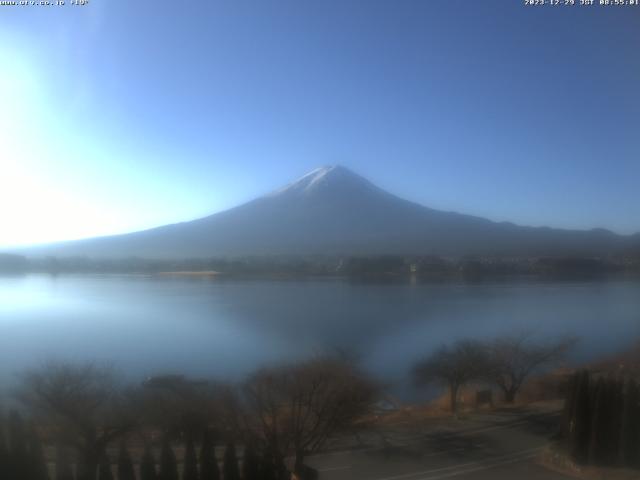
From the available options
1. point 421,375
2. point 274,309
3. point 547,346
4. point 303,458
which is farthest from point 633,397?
point 274,309

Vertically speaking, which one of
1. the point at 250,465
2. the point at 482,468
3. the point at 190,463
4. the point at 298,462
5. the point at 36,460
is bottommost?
the point at 482,468

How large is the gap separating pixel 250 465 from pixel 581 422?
3154 mm

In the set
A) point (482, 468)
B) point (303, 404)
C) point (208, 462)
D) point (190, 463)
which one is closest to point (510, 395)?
point (482, 468)

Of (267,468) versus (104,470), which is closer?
(104,470)

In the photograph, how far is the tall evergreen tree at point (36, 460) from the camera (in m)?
3.45

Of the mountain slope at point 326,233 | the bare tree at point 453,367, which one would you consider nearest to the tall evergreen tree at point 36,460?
the mountain slope at point 326,233

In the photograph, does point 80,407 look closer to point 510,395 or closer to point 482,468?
point 482,468

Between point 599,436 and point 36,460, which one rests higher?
point 36,460

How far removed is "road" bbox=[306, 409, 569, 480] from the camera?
13.9ft

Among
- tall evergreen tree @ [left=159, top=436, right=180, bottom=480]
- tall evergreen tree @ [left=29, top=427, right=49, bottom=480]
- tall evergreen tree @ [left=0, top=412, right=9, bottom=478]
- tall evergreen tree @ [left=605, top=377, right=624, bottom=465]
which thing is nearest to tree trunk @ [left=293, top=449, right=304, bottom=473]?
tall evergreen tree @ [left=159, top=436, right=180, bottom=480]

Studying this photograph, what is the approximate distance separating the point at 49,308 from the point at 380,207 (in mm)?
4129

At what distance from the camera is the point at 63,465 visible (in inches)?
140

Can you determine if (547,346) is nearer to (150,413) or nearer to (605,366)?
(605,366)

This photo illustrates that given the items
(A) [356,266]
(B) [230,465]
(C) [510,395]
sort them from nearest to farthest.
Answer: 1. (B) [230,465]
2. (C) [510,395]
3. (A) [356,266]
